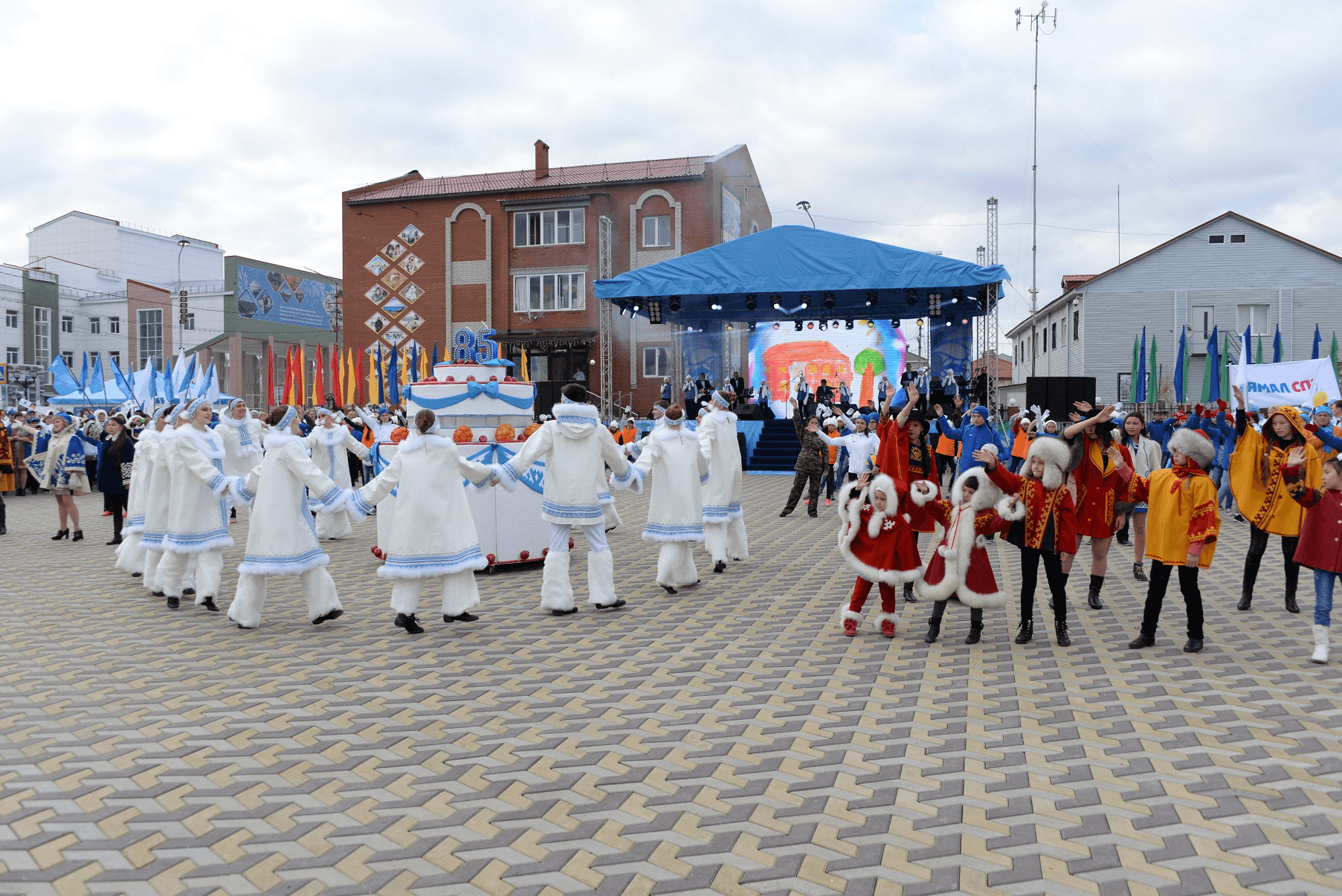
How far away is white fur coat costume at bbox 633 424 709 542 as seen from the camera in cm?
912

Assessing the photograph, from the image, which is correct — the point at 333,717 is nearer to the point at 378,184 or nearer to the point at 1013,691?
the point at 1013,691

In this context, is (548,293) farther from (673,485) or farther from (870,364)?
(673,485)

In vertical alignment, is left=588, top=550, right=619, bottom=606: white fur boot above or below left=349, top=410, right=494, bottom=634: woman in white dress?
below

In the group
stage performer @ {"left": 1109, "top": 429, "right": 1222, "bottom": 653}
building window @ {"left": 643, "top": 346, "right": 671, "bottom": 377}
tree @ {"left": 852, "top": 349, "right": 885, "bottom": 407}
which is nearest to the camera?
stage performer @ {"left": 1109, "top": 429, "right": 1222, "bottom": 653}

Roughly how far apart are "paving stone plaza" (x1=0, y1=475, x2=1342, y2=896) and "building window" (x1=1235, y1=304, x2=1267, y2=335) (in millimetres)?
29500

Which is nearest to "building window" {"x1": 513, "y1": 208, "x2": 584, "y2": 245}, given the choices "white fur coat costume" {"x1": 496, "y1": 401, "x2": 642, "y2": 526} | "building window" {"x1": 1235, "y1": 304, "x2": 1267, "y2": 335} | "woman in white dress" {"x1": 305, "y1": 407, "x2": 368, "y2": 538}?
"building window" {"x1": 1235, "y1": 304, "x2": 1267, "y2": 335}

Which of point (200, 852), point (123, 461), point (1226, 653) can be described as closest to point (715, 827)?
point (200, 852)

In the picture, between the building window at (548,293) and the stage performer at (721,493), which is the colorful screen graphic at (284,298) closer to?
the building window at (548,293)

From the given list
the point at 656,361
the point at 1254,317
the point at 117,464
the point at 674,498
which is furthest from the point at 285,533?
the point at 1254,317

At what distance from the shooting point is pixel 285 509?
7504 millimetres

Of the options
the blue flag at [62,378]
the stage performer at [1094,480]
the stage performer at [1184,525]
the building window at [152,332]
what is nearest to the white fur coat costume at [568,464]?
the stage performer at [1094,480]

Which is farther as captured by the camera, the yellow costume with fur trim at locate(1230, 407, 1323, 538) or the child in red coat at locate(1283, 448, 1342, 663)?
the yellow costume with fur trim at locate(1230, 407, 1323, 538)

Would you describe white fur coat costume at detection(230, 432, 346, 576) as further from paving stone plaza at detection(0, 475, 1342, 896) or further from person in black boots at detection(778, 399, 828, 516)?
person in black boots at detection(778, 399, 828, 516)

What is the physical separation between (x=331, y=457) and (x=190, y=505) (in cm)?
503
